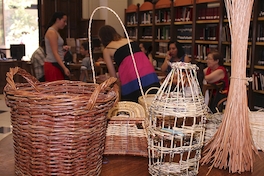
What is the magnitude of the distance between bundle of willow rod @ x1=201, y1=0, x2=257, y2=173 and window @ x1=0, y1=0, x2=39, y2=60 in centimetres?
788

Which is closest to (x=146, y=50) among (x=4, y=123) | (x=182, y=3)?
(x=182, y=3)

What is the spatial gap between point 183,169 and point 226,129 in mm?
208

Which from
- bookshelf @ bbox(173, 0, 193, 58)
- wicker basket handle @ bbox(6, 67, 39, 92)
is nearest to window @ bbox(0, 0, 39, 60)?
bookshelf @ bbox(173, 0, 193, 58)

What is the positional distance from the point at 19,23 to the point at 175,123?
837 cm

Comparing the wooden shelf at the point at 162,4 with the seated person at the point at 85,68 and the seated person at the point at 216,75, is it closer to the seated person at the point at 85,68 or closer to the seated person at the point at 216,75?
the seated person at the point at 85,68

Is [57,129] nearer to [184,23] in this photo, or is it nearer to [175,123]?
[175,123]

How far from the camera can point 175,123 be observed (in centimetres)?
98

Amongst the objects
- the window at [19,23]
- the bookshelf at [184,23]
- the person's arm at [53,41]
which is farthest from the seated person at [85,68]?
the window at [19,23]

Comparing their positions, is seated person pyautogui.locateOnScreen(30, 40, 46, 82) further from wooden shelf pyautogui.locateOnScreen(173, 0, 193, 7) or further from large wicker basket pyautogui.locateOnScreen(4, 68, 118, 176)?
large wicker basket pyautogui.locateOnScreen(4, 68, 118, 176)

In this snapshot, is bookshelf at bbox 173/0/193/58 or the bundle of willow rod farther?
bookshelf at bbox 173/0/193/58

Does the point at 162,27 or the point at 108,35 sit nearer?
the point at 108,35

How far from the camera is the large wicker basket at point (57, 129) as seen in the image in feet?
2.86

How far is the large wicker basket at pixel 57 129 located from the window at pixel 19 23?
7.88m

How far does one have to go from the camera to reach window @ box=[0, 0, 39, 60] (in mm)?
8492
